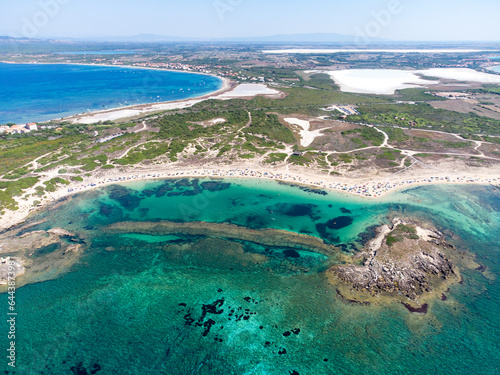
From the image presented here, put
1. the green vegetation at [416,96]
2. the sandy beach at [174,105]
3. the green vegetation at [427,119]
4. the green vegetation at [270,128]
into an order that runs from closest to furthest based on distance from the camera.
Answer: the green vegetation at [270,128], the green vegetation at [427,119], the sandy beach at [174,105], the green vegetation at [416,96]

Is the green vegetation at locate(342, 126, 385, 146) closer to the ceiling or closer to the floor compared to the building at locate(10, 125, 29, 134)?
closer to the floor

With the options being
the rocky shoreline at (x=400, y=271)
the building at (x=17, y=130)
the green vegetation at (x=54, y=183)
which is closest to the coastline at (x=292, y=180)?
the green vegetation at (x=54, y=183)

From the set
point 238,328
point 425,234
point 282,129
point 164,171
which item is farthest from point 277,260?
point 282,129

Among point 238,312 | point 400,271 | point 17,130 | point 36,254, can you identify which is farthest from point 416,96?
point 17,130

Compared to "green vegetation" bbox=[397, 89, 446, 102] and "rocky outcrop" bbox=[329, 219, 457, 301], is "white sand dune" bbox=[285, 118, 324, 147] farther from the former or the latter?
"green vegetation" bbox=[397, 89, 446, 102]

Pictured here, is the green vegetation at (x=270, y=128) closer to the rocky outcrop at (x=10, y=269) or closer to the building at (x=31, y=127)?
the rocky outcrop at (x=10, y=269)

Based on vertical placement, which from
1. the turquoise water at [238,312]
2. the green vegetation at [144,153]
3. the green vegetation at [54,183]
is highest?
the green vegetation at [144,153]

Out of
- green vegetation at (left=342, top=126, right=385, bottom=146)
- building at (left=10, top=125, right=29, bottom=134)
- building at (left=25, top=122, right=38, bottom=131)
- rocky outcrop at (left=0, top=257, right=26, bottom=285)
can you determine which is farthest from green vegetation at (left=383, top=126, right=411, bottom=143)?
building at (left=10, top=125, right=29, bottom=134)
